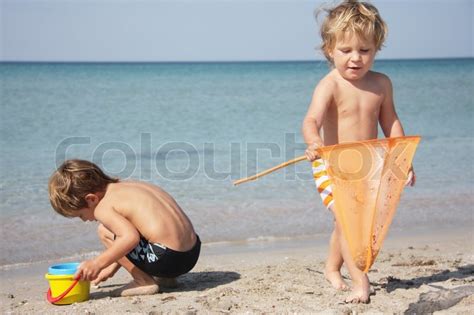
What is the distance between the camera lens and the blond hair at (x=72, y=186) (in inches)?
145

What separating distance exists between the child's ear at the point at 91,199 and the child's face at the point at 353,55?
1441 millimetres

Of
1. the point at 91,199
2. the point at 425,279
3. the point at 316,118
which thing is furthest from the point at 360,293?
the point at 91,199

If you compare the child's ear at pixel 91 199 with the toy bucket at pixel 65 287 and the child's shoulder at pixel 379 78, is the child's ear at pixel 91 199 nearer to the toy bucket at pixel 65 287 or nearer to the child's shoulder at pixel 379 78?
the toy bucket at pixel 65 287

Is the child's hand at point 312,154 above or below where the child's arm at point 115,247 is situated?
above

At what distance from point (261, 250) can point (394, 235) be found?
1.13 meters

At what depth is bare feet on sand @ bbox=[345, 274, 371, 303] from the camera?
3.48 m

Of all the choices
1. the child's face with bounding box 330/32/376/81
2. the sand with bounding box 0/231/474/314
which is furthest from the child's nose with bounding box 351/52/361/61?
the sand with bounding box 0/231/474/314

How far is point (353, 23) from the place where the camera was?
359 centimetres

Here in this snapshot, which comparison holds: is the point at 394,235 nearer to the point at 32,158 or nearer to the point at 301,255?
the point at 301,255

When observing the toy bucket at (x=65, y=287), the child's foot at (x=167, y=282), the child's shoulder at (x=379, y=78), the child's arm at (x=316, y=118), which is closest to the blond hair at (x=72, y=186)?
the toy bucket at (x=65, y=287)

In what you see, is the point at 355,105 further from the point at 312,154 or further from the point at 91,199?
the point at 91,199

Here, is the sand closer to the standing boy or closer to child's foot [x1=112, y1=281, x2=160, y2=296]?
child's foot [x1=112, y1=281, x2=160, y2=296]

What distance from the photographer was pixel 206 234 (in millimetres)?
5500

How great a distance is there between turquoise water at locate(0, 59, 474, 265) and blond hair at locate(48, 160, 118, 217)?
1.35m
